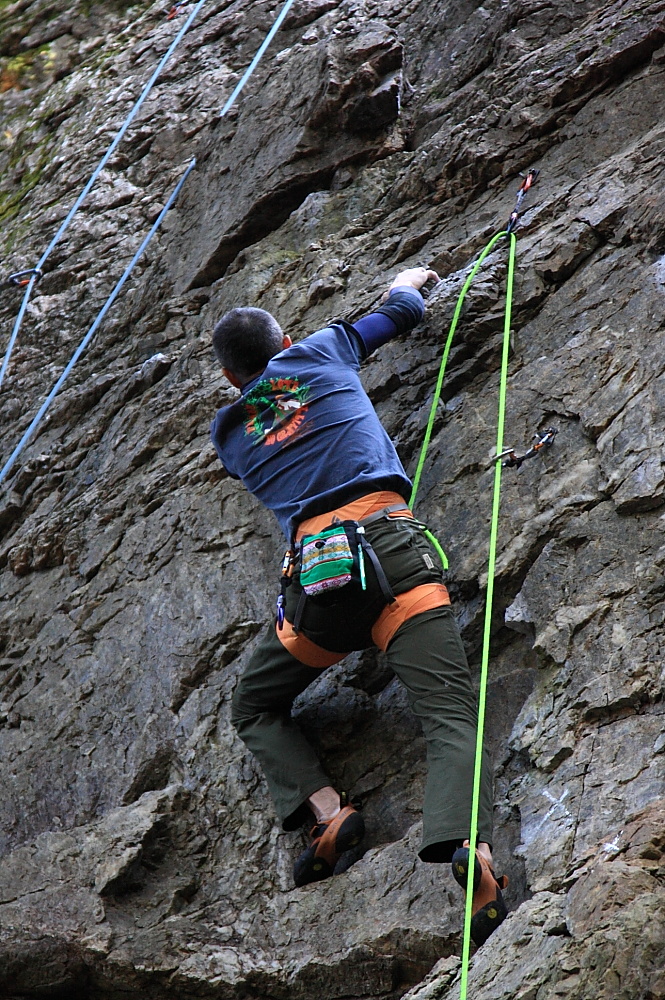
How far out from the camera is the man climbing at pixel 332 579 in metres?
3.85

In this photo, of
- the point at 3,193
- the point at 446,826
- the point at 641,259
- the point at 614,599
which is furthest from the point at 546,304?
the point at 3,193

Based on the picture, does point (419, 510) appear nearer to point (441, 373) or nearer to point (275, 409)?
point (441, 373)

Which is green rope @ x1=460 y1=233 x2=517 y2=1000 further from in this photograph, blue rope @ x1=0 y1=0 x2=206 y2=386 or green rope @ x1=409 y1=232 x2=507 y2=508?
blue rope @ x1=0 y1=0 x2=206 y2=386

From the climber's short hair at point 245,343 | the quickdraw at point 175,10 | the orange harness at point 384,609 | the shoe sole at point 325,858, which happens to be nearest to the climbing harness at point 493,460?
the orange harness at point 384,609

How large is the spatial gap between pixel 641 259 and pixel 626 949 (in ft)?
11.5

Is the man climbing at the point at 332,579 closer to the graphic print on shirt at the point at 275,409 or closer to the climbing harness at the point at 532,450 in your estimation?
the graphic print on shirt at the point at 275,409

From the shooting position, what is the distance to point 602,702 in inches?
147

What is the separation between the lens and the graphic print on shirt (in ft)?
15.2

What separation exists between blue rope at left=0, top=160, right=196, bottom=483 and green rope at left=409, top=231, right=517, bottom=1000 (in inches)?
131

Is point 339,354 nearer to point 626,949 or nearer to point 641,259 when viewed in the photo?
point 641,259

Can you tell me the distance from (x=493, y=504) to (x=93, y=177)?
572 centimetres

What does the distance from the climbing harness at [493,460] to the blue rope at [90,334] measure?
328 cm

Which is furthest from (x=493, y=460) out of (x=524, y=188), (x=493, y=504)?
(x=524, y=188)

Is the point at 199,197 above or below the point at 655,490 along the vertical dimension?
above
